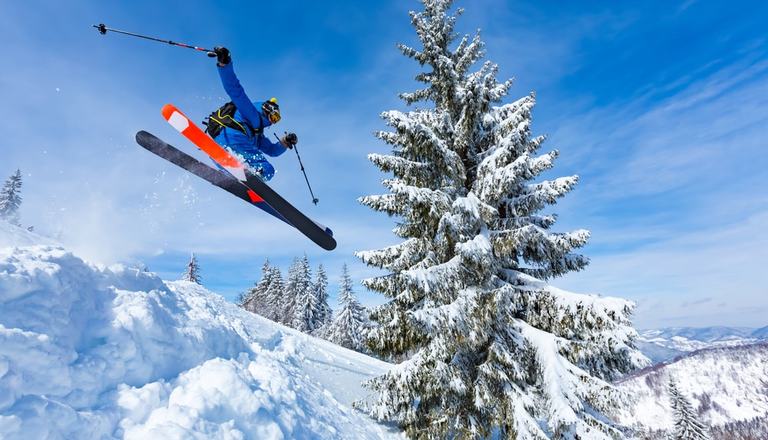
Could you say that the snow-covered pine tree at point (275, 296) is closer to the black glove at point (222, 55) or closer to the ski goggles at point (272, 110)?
the ski goggles at point (272, 110)

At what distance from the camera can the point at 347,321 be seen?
36688 millimetres

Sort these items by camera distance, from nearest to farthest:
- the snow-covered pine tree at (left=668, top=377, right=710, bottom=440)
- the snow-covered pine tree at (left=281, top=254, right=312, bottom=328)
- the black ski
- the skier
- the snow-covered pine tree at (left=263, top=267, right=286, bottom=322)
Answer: the skier < the black ski < the snow-covered pine tree at (left=668, top=377, right=710, bottom=440) < the snow-covered pine tree at (left=281, top=254, right=312, bottom=328) < the snow-covered pine tree at (left=263, top=267, right=286, bottom=322)

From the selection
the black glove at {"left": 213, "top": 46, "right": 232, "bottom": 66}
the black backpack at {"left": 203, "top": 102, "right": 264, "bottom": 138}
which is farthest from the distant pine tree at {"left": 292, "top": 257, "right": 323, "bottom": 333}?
the black glove at {"left": 213, "top": 46, "right": 232, "bottom": 66}

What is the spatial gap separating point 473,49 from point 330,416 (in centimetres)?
940

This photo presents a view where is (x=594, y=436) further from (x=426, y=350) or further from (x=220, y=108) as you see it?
(x=220, y=108)

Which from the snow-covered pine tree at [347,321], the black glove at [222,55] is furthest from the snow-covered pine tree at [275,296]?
the black glove at [222,55]

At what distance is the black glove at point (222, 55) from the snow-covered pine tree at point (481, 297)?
3652 mm

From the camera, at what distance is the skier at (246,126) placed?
7375 millimetres

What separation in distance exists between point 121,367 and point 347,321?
32.2 meters

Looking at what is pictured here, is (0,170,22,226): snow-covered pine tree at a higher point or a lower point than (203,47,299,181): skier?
higher

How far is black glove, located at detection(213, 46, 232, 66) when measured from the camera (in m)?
6.07

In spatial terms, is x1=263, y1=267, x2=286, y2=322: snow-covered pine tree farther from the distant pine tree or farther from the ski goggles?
the ski goggles

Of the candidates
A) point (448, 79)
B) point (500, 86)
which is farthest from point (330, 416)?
point (500, 86)

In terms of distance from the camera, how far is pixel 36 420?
4098 mm
